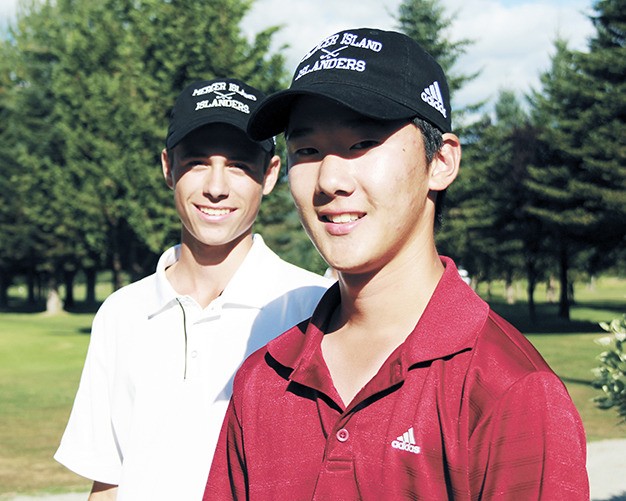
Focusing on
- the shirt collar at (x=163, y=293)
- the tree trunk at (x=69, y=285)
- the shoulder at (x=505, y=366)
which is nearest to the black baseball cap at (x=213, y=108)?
the shirt collar at (x=163, y=293)

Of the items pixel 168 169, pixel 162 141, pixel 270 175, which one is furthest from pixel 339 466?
pixel 162 141

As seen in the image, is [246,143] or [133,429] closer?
[133,429]

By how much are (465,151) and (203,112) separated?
44445mm

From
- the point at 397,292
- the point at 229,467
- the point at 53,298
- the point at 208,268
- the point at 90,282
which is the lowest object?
the point at 229,467

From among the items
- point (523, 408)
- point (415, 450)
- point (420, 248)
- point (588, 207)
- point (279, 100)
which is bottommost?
point (415, 450)

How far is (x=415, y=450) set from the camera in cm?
187

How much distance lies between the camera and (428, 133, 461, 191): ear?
2.20 metres

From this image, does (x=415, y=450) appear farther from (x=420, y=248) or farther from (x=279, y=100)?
(x=279, y=100)

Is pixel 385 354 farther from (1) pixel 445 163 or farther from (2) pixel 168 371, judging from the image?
(2) pixel 168 371

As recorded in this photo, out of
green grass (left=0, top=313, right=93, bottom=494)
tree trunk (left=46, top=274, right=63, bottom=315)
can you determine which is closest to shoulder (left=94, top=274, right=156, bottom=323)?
green grass (left=0, top=313, right=93, bottom=494)

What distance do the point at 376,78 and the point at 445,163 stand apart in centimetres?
33

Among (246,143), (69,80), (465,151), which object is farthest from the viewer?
(465,151)

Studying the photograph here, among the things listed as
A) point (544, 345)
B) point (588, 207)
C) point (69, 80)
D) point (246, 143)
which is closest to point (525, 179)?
point (588, 207)

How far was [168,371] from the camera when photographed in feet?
11.9
